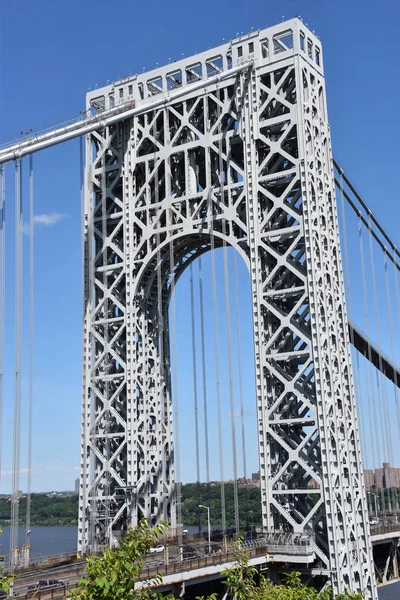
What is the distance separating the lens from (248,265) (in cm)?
3975

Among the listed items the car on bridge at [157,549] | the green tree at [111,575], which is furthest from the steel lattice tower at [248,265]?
the green tree at [111,575]

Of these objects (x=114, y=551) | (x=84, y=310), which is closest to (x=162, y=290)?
(x=84, y=310)

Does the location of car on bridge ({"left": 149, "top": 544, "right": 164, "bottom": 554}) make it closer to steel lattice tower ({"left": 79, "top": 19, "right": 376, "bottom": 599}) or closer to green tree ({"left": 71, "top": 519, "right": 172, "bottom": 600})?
steel lattice tower ({"left": 79, "top": 19, "right": 376, "bottom": 599})

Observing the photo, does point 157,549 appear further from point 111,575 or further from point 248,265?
point 111,575

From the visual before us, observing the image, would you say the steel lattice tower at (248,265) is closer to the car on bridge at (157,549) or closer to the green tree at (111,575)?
the car on bridge at (157,549)

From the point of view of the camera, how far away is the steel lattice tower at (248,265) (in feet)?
120

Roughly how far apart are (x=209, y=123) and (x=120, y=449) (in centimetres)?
1794

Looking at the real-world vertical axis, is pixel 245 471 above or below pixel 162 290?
below

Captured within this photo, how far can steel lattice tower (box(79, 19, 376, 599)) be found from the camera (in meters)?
36.6

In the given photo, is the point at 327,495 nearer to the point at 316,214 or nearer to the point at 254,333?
the point at 254,333

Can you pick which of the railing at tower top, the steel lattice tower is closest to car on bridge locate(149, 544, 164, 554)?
the steel lattice tower

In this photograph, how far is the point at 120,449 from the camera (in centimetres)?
4081

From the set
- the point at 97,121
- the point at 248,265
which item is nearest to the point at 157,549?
the point at 248,265

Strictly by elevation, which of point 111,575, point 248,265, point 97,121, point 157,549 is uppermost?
point 97,121
